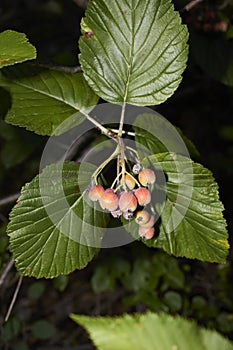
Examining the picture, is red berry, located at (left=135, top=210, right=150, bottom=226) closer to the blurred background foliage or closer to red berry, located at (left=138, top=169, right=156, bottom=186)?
red berry, located at (left=138, top=169, right=156, bottom=186)

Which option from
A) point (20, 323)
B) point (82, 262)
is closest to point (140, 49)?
point (82, 262)

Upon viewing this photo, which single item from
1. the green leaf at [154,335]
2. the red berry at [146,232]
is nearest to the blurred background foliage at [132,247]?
the red berry at [146,232]

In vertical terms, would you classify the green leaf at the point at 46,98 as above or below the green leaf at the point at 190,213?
above

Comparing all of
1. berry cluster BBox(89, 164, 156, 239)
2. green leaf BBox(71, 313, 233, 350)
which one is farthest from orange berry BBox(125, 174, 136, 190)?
green leaf BBox(71, 313, 233, 350)

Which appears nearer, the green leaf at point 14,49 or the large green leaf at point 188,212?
the green leaf at point 14,49

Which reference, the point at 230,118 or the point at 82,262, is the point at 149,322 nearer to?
the point at 82,262

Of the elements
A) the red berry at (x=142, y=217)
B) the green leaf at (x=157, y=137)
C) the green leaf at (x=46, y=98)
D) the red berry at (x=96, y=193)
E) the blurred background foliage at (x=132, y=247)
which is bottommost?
the blurred background foliage at (x=132, y=247)

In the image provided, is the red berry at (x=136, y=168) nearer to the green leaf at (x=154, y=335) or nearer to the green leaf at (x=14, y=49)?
the green leaf at (x=14, y=49)
